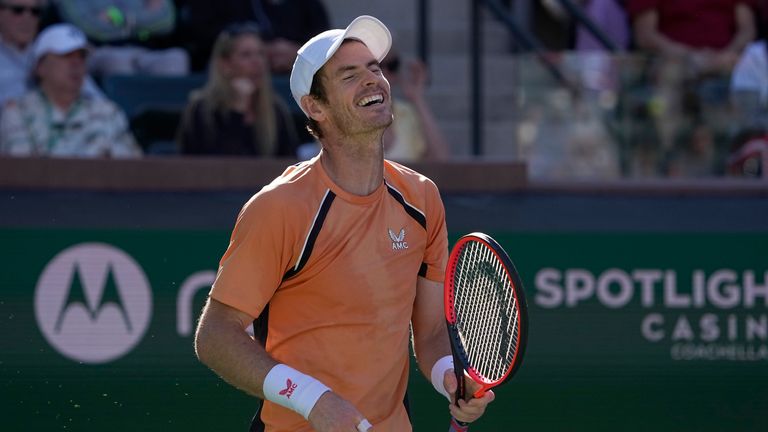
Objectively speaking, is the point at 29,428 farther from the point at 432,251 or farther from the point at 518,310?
the point at 518,310

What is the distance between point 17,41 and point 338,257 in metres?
4.40

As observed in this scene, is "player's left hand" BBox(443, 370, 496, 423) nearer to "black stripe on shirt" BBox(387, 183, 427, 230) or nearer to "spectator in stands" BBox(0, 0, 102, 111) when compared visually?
"black stripe on shirt" BBox(387, 183, 427, 230)

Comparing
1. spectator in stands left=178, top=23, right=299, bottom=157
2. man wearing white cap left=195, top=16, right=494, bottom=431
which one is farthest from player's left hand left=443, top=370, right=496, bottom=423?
spectator in stands left=178, top=23, right=299, bottom=157

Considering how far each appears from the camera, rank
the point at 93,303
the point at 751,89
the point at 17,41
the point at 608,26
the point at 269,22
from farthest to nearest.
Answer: the point at 608,26, the point at 269,22, the point at 751,89, the point at 17,41, the point at 93,303

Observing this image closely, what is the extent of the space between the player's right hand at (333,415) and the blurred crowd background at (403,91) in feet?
11.5

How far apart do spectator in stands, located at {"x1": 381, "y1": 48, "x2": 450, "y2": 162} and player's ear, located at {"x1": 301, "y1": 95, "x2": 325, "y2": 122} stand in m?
3.45

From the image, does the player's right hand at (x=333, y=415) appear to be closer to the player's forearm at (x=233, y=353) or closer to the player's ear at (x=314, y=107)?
the player's forearm at (x=233, y=353)

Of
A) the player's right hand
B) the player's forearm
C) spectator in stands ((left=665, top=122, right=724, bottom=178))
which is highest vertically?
the player's forearm

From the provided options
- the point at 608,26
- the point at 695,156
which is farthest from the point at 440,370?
the point at 608,26

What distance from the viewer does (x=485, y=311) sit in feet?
12.9

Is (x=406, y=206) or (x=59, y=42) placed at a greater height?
(x=406, y=206)

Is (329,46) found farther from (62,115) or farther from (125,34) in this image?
(125,34)

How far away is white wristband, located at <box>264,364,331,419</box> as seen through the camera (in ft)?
11.5

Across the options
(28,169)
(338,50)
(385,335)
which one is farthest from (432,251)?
(28,169)
